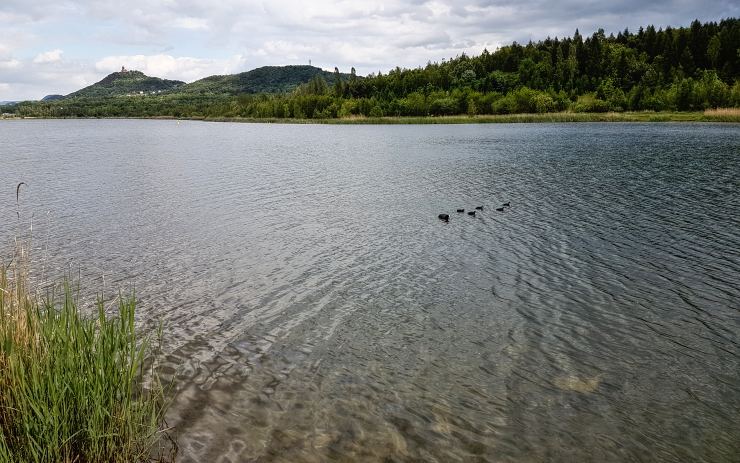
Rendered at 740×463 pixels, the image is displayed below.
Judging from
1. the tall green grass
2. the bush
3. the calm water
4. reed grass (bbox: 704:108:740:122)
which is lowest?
the calm water

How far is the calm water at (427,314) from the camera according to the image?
26.7 ft

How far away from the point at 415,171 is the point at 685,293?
110 ft

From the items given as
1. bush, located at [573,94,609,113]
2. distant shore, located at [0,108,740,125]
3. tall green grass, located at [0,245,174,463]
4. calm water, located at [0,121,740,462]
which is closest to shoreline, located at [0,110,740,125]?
distant shore, located at [0,108,740,125]

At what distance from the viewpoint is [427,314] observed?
13289mm

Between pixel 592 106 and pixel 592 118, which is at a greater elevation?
pixel 592 106

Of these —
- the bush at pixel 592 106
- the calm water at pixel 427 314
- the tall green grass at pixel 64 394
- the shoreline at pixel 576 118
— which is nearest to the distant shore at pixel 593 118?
the shoreline at pixel 576 118

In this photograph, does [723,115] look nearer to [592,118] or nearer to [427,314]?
[592,118]

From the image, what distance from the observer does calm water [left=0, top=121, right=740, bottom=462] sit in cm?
814

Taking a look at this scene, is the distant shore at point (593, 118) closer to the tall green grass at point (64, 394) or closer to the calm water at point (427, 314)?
the calm water at point (427, 314)

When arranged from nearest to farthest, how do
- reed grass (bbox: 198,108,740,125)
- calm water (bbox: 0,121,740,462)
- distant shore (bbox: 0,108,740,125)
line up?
calm water (bbox: 0,121,740,462) → distant shore (bbox: 0,108,740,125) → reed grass (bbox: 198,108,740,125)

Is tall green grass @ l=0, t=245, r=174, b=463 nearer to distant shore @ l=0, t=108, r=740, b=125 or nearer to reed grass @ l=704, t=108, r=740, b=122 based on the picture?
distant shore @ l=0, t=108, r=740, b=125

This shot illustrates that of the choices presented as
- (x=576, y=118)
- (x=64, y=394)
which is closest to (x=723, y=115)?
(x=576, y=118)

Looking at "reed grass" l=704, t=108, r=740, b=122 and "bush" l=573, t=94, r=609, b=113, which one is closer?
"reed grass" l=704, t=108, r=740, b=122

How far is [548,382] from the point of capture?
971 centimetres
